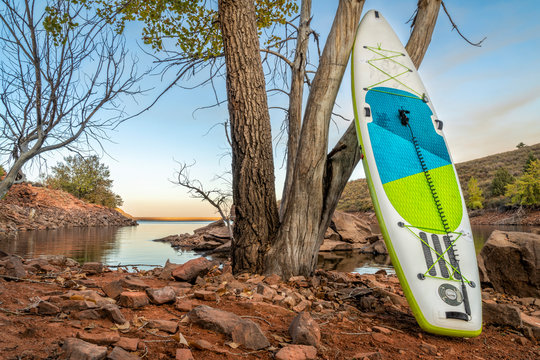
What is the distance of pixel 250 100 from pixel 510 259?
10.9 ft

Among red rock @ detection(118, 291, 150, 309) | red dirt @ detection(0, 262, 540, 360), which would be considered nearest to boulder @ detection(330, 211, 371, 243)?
red dirt @ detection(0, 262, 540, 360)

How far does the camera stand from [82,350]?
114 cm

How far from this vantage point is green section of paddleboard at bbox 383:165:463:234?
2.77 m

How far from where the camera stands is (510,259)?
144 inches

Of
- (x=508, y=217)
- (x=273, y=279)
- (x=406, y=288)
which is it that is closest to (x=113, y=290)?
(x=273, y=279)

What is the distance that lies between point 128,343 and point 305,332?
77 cm

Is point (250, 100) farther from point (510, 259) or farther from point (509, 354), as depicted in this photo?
point (510, 259)

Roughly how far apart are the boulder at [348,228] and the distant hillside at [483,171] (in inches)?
926

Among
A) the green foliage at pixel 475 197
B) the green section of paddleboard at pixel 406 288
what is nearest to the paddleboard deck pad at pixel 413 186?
the green section of paddleboard at pixel 406 288

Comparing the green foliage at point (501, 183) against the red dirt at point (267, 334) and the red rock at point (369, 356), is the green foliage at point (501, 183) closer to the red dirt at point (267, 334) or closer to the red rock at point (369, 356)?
the red dirt at point (267, 334)

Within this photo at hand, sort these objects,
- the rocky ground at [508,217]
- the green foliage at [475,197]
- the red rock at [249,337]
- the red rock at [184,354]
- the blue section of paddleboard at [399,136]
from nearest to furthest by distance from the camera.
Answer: the red rock at [184,354] < the red rock at [249,337] < the blue section of paddleboard at [399,136] < the rocky ground at [508,217] < the green foliage at [475,197]

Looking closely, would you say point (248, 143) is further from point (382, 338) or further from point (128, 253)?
point (128, 253)

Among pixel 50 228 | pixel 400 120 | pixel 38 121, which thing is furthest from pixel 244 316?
pixel 50 228

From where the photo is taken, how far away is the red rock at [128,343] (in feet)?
4.30
